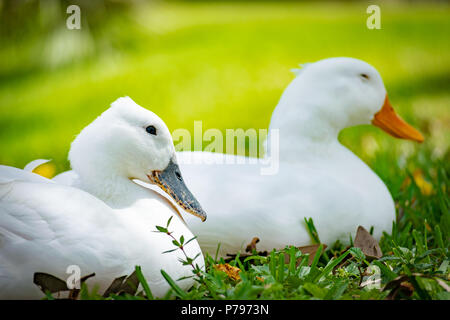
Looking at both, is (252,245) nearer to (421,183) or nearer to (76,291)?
(76,291)

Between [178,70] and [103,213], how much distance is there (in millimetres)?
5003

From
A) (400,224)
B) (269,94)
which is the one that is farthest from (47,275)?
(269,94)

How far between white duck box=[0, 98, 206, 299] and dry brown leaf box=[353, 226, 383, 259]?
27.0 inches

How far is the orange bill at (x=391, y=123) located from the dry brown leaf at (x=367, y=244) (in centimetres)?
79

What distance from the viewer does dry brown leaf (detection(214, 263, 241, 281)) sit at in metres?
2.10

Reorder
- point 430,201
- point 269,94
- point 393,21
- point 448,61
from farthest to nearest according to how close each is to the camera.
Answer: point 393,21
point 448,61
point 269,94
point 430,201

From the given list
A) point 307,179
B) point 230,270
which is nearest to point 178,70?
point 307,179

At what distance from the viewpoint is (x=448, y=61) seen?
284 inches

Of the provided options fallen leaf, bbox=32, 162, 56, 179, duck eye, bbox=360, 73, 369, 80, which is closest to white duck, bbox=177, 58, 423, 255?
duck eye, bbox=360, 73, 369, 80

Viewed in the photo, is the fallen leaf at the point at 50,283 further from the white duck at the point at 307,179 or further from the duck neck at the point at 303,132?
the duck neck at the point at 303,132

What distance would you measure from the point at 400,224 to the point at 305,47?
5275 millimetres

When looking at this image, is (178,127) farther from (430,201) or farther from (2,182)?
(2,182)

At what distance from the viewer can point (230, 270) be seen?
7.02 feet

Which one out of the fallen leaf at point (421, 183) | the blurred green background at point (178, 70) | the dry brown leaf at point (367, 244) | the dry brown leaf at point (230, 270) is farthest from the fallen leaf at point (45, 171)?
the fallen leaf at point (421, 183)
